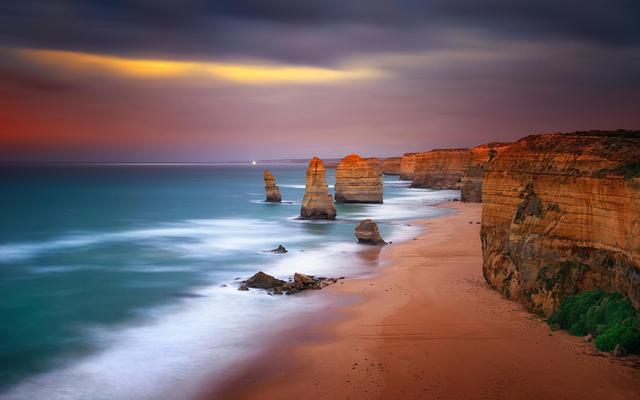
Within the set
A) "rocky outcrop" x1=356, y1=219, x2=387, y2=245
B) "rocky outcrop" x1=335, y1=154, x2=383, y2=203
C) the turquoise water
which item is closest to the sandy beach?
the turquoise water

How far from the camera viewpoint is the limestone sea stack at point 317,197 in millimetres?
53344

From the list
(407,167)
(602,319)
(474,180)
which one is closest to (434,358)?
(602,319)

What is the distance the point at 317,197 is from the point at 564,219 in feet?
125

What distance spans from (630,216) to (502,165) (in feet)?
27.0

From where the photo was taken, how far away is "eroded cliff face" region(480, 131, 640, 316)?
1609 centimetres

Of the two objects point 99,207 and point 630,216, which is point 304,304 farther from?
point 99,207

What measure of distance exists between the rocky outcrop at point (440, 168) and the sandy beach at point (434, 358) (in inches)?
3289

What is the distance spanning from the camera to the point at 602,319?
15977 millimetres

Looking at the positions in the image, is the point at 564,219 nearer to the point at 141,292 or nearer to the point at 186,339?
the point at 186,339

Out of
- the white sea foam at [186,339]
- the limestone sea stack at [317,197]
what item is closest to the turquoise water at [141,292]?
the white sea foam at [186,339]

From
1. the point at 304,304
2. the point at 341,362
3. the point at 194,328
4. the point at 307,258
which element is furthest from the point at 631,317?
the point at 307,258

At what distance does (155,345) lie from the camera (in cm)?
1905

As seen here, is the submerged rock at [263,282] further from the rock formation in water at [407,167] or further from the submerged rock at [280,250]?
the rock formation in water at [407,167]

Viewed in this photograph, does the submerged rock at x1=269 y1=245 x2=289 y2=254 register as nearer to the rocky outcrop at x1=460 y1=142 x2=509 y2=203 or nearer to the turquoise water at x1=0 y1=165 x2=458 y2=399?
the turquoise water at x1=0 y1=165 x2=458 y2=399
